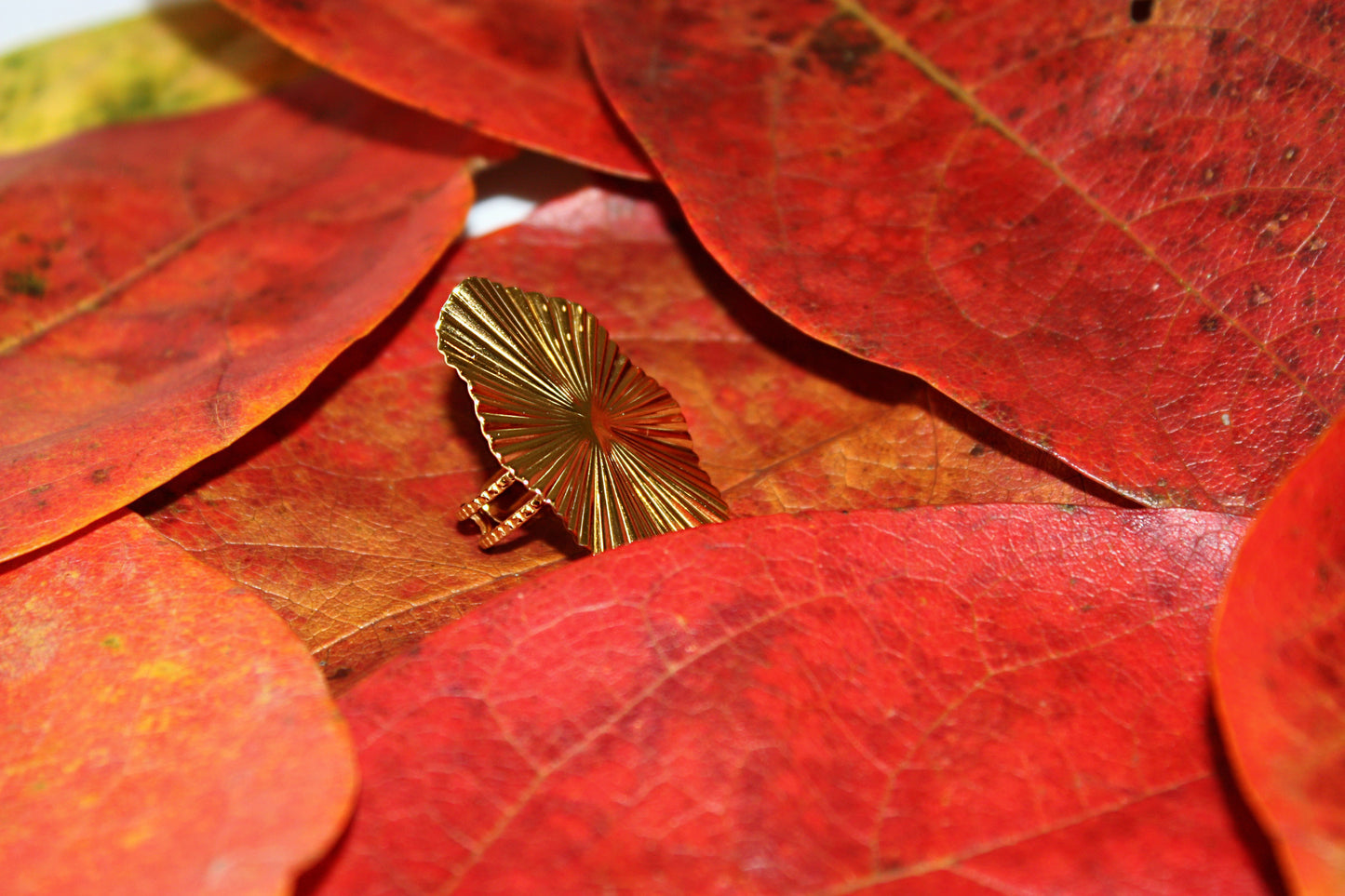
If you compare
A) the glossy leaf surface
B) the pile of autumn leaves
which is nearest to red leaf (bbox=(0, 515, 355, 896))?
the pile of autumn leaves

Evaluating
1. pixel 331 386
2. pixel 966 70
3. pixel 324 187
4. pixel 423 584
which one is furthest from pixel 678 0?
pixel 423 584

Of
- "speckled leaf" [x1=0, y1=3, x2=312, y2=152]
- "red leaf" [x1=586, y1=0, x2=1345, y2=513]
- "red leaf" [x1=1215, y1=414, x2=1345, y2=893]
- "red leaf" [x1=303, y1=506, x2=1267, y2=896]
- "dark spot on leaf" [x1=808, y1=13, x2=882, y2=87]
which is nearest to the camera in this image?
"red leaf" [x1=1215, y1=414, x2=1345, y2=893]

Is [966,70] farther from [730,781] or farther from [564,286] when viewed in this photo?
[730,781]

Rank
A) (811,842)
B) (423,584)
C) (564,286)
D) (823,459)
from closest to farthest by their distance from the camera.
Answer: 1. (811,842)
2. (423,584)
3. (823,459)
4. (564,286)

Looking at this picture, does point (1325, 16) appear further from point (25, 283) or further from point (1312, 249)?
point (25, 283)

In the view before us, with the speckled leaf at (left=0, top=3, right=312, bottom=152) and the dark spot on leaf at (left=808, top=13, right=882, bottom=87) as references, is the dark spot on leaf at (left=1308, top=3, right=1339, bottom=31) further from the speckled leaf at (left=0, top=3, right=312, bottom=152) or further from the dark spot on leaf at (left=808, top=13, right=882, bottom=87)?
the speckled leaf at (left=0, top=3, right=312, bottom=152)

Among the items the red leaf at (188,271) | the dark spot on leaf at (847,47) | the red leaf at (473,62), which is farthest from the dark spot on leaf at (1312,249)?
the red leaf at (188,271)
